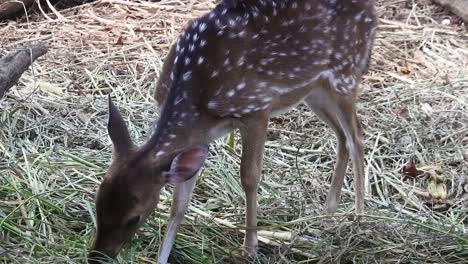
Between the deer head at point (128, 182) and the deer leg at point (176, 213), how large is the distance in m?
0.37

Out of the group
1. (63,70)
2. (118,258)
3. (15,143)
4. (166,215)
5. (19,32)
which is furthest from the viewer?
(19,32)

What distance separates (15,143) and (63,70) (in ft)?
5.07

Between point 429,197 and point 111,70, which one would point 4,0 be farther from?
point 429,197

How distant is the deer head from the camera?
385cm

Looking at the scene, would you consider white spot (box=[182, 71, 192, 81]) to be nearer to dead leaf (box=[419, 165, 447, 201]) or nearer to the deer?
the deer

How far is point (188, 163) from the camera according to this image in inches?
153

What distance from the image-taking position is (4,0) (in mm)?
8203

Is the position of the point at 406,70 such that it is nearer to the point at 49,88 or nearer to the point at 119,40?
the point at 119,40

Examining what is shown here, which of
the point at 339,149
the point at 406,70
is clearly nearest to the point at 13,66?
the point at 339,149

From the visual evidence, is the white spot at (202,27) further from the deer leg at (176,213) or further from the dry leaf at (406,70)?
the dry leaf at (406,70)

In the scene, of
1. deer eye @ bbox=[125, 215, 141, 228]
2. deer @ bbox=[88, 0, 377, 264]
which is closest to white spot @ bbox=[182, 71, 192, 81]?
deer @ bbox=[88, 0, 377, 264]

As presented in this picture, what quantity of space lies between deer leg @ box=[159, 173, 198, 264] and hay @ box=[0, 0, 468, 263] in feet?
0.29

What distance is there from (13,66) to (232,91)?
Result: 164 centimetres

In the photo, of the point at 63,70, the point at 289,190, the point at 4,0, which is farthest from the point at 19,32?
the point at 289,190
